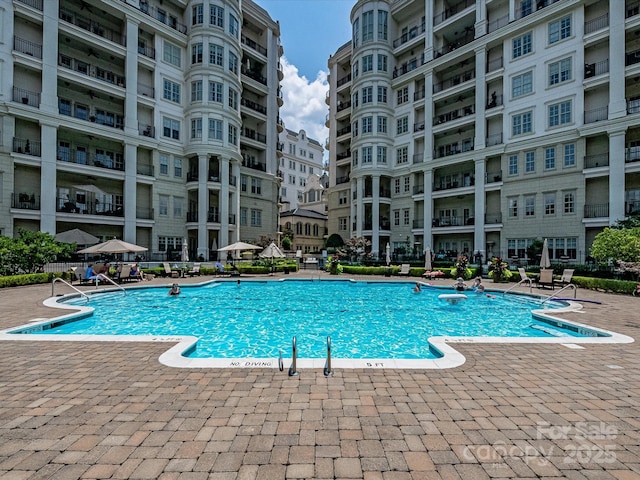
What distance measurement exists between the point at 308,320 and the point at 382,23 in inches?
1552

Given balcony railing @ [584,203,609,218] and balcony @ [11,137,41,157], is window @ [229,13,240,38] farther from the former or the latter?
balcony railing @ [584,203,609,218]

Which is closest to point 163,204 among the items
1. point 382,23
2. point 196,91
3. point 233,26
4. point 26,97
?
point 196,91

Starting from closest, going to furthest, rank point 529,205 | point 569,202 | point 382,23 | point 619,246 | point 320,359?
1. point 320,359
2. point 619,246
3. point 569,202
4. point 529,205
5. point 382,23

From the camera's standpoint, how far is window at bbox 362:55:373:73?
38656 millimetres

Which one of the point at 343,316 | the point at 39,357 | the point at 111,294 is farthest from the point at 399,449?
the point at 111,294

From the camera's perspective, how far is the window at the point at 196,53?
1288 inches

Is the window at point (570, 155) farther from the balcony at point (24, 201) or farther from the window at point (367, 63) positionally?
the balcony at point (24, 201)

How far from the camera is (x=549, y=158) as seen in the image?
27.4 metres

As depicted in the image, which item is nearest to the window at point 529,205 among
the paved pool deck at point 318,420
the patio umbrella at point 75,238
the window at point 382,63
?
the window at point 382,63

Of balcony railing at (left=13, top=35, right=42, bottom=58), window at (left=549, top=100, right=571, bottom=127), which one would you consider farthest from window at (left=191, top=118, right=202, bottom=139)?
window at (left=549, top=100, right=571, bottom=127)

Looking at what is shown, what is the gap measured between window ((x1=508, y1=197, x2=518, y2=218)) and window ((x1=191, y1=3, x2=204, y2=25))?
1352 inches

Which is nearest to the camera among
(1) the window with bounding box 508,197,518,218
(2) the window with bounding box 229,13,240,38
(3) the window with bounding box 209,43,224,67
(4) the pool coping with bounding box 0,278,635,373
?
(4) the pool coping with bounding box 0,278,635,373

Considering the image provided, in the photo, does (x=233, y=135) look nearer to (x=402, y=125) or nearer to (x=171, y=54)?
(x=171, y=54)

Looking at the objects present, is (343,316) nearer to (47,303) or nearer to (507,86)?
(47,303)
